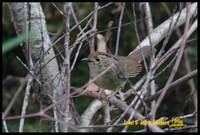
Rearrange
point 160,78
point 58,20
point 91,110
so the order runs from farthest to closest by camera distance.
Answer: point 58,20, point 160,78, point 91,110

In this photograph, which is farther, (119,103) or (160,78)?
(160,78)

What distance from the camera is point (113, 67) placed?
11.0 feet

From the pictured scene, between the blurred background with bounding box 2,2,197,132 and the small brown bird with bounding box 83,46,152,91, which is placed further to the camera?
the blurred background with bounding box 2,2,197,132

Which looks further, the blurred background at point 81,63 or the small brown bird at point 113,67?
the blurred background at point 81,63

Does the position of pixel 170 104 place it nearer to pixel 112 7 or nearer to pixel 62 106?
pixel 112 7

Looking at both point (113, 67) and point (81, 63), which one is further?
point (81, 63)

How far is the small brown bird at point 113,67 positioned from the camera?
334 cm

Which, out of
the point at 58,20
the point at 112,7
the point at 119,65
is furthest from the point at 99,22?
the point at 119,65

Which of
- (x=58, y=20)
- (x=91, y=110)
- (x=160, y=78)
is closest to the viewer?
(x=91, y=110)

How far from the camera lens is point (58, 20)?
514cm

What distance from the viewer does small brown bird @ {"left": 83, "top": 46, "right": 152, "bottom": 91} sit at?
3336mm

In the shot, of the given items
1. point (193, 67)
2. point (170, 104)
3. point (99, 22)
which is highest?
point (99, 22)

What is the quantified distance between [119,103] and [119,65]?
0.87m

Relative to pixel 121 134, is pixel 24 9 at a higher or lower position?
higher
